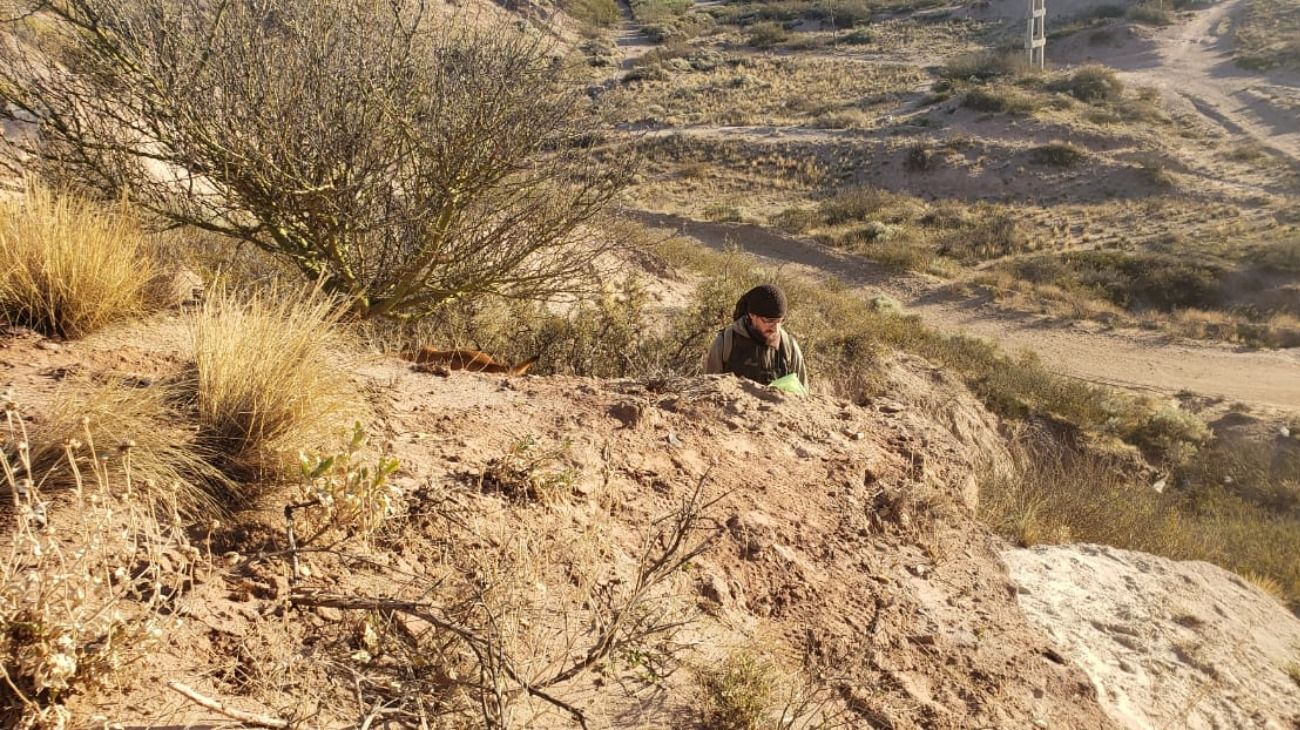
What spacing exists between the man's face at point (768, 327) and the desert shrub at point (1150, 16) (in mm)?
Result: 50166

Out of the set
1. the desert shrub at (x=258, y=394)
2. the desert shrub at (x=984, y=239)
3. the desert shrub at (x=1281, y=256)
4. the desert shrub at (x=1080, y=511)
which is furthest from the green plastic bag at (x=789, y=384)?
the desert shrub at (x=1281, y=256)

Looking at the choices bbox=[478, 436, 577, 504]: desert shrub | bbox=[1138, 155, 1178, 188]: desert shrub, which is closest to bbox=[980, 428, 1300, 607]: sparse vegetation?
bbox=[478, 436, 577, 504]: desert shrub

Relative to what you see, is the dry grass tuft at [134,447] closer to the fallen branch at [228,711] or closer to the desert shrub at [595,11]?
the fallen branch at [228,711]

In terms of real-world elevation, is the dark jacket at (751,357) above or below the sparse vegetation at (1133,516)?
above

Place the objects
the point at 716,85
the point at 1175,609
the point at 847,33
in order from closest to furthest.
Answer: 1. the point at 1175,609
2. the point at 716,85
3. the point at 847,33

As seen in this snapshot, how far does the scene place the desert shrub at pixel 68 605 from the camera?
1.55 m

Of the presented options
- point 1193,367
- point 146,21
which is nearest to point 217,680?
point 146,21

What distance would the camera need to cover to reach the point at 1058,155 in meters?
26.2

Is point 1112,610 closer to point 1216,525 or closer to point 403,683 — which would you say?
point 403,683

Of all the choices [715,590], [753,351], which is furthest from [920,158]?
[715,590]

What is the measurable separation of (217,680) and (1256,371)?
57.8ft

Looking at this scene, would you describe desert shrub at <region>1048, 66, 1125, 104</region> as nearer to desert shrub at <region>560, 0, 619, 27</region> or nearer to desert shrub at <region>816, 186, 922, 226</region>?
desert shrub at <region>816, 186, 922, 226</region>

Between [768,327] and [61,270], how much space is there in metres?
3.92

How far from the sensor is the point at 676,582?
303 centimetres
